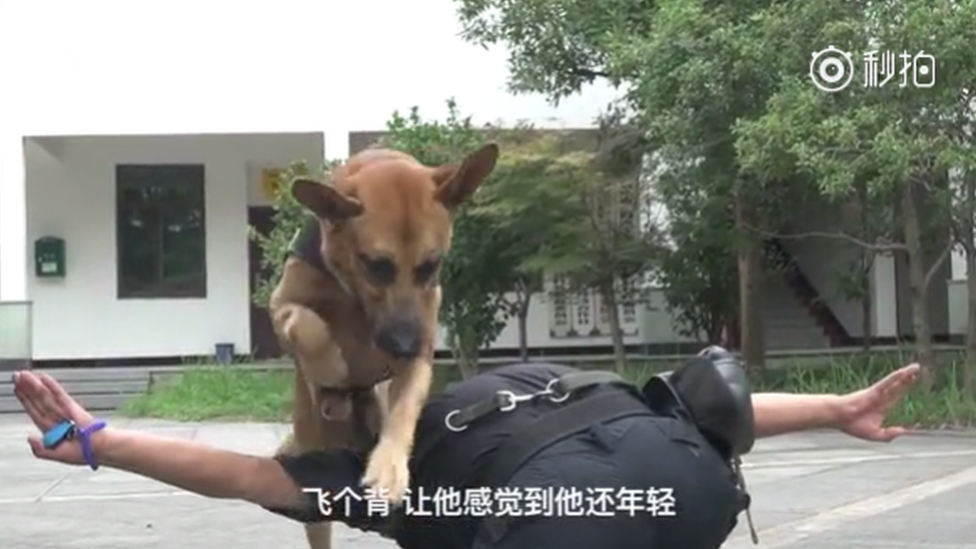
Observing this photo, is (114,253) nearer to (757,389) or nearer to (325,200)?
(757,389)

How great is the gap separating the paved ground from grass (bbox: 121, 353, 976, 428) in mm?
736

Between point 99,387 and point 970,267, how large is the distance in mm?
11588

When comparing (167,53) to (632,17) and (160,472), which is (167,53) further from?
(160,472)

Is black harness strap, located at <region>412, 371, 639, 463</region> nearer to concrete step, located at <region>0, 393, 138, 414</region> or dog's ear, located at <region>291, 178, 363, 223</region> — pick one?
dog's ear, located at <region>291, 178, 363, 223</region>

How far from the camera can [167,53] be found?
2148 centimetres

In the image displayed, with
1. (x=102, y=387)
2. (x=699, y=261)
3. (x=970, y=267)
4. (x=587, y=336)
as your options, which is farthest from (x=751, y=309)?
(x=102, y=387)

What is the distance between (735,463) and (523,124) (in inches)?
682

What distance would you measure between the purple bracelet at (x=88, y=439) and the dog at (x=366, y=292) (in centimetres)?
75

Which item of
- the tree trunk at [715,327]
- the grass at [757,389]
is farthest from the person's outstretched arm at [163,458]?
the tree trunk at [715,327]

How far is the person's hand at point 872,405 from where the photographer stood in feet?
10.0

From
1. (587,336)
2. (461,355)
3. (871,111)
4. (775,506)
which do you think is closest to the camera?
(775,506)

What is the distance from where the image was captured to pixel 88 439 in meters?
2.69

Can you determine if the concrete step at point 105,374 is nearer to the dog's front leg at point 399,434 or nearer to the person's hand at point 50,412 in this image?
the dog's front leg at point 399,434

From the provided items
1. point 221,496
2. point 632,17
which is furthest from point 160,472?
point 632,17
